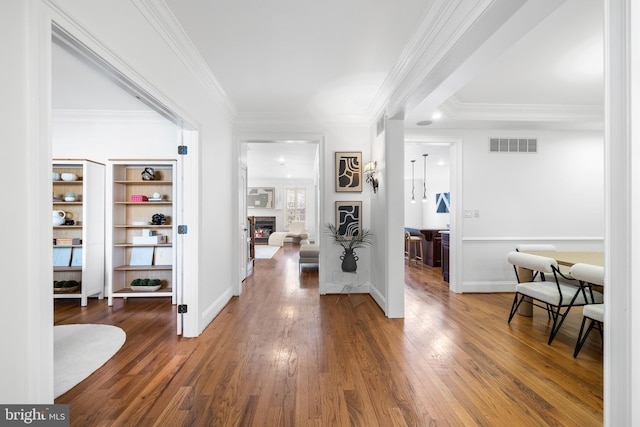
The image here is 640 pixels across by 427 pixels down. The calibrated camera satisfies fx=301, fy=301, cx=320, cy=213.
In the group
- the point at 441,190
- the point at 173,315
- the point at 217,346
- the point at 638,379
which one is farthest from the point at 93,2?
the point at 441,190

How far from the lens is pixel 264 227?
40.6 ft

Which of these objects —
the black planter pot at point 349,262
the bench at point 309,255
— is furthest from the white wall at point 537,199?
the bench at point 309,255

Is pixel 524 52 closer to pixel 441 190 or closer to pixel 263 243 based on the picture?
pixel 441 190

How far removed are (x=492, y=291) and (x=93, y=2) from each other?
553 cm

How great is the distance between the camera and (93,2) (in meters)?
1.59

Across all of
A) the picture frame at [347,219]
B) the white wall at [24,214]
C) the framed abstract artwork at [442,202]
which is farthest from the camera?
the framed abstract artwork at [442,202]

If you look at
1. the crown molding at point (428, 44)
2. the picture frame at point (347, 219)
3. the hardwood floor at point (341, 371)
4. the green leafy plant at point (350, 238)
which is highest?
the crown molding at point (428, 44)

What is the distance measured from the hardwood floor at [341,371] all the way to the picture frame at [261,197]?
28.4ft

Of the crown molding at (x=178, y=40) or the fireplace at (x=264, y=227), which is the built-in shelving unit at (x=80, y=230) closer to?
the crown molding at (x=178, y=40)

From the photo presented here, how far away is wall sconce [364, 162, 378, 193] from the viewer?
4320 mm

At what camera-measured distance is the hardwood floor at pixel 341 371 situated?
185 centimetres

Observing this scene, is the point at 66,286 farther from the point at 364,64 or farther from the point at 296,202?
the point at 296,202

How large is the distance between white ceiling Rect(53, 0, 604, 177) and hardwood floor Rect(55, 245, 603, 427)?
2.18 m

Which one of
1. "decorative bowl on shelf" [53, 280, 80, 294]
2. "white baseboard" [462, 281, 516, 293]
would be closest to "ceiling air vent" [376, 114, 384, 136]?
"white baseboard" [462, 281, 516, 293]
